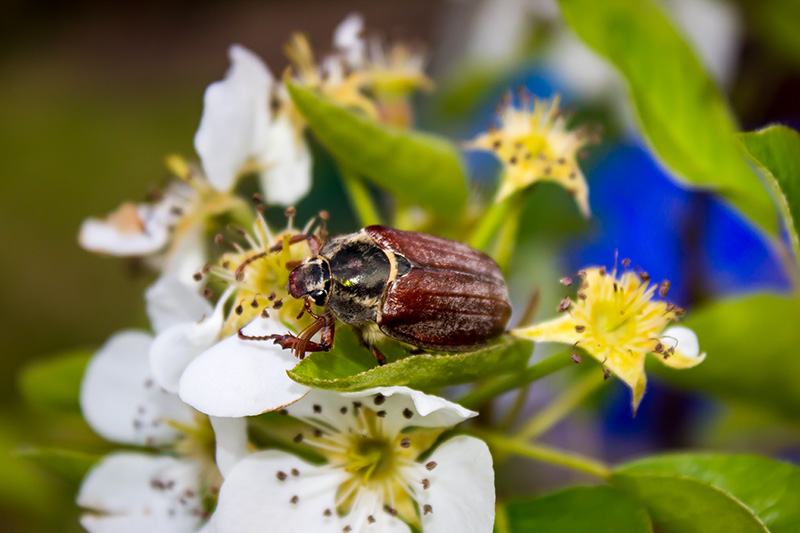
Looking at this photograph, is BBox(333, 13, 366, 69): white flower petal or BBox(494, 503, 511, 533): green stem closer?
BBox(494, 503, 511, 533): green stem

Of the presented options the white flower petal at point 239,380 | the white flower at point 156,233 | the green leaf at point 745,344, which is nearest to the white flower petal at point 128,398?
the white flower at point 156,233

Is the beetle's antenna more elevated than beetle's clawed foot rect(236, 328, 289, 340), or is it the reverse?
the beetle's antenna

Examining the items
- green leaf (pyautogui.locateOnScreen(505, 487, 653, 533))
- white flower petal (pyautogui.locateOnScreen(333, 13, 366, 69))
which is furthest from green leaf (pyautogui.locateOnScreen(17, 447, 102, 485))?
white flower petal (pyautogui.locateOnScreen(333, 13, 366, 69))

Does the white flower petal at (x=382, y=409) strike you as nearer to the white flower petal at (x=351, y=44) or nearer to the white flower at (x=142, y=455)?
the white flower at (x=142, y=455)

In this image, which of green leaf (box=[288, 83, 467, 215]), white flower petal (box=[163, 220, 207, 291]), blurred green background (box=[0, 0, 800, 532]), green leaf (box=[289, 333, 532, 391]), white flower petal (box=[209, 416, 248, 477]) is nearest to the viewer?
green leaf (box=[289, 333, 532, 391])

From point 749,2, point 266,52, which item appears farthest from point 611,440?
point 266,52

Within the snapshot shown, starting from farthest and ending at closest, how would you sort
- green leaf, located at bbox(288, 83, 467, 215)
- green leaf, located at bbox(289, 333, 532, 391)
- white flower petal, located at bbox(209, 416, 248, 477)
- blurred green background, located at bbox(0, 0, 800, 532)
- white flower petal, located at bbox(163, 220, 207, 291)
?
blurred green background, located at bbox(0, 0, 800, 532), white flower petal, located at bbox(163, 220, 207, 291), green leaf, located at bbox(288, 83, 467, 215), white flower petal, located at bbox(209, 416, 248, 477), green leaf, located at bbox(289, 333, 532, 391)

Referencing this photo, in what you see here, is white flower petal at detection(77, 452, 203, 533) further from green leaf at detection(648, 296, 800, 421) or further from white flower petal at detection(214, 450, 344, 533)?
green leaf at detection(648, 296, 800, 421)
